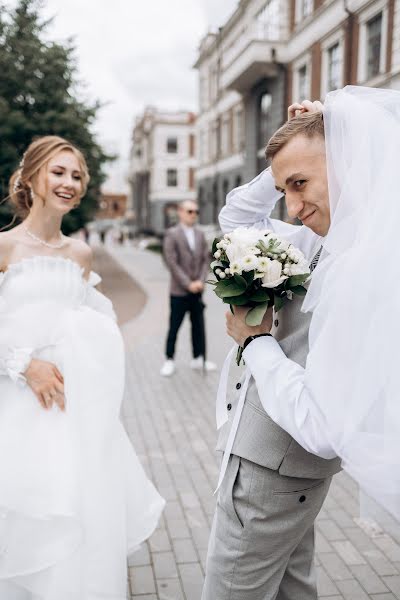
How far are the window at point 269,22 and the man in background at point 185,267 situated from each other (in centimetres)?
1884

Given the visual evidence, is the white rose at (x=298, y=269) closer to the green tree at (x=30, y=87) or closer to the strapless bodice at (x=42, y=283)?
the strapless bodice at (x=42, y=283)

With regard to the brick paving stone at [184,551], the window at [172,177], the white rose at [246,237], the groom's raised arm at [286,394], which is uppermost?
the window at [172,177]

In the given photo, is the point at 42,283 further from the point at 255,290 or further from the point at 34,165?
the point at 255,290

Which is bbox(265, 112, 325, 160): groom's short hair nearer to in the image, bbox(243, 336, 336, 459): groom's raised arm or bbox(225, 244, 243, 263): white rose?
bbox(225, 244, 243, 263): white rose

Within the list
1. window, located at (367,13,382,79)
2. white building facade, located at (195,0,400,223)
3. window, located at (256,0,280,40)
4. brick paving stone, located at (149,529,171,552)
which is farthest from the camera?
window, located at (256,0,280,40)

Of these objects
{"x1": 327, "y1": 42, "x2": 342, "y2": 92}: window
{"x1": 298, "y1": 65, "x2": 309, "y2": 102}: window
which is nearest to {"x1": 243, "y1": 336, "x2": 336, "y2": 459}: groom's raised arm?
{"x1": 327, "y1": 42, "x2": 342, "y2": 92}: window

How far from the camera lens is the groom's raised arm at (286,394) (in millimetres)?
1484

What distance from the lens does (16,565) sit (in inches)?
96.2

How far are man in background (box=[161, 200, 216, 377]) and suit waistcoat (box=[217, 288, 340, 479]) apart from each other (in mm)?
5276

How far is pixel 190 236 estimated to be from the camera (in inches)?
284

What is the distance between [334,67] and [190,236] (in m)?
14.5

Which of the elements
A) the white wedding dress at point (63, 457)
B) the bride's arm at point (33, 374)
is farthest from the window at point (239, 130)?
the bride's arm at point (33, 374)

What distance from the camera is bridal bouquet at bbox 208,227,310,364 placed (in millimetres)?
1688

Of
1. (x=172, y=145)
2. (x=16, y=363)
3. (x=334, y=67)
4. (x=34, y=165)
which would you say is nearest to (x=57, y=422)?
(x=16, y=363)
